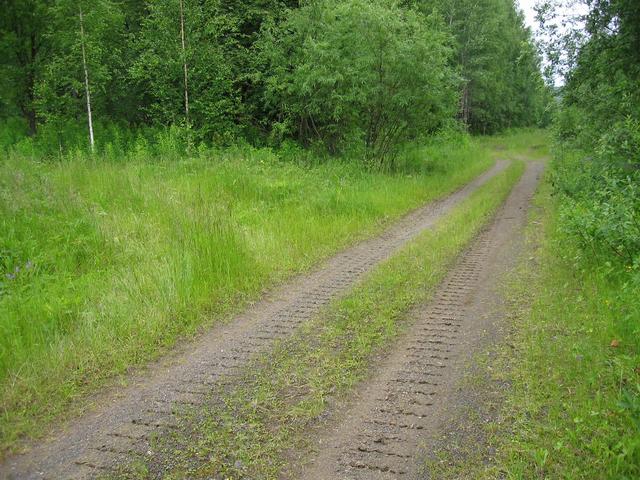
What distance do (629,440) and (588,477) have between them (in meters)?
0.35

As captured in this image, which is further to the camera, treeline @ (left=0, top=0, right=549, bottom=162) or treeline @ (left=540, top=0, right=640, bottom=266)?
treeline @ (left=0, top=0, right=549, bottom=162)

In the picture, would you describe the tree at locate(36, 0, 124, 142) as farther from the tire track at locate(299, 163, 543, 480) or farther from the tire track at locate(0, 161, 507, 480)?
the tire track at locate(299, 163, 543, 480)

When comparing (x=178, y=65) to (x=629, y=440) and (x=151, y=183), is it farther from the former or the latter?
(x=629, y=440)

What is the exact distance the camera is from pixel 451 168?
19.6 m

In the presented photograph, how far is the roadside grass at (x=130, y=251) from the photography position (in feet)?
14.1

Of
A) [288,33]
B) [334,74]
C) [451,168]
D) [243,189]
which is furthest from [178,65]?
[451,168]

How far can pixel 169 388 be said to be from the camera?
4082mm

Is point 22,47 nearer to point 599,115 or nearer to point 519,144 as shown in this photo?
point 599,115

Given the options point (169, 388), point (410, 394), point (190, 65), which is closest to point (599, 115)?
point (410, 394)

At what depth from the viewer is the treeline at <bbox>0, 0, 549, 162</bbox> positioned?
48.1ft

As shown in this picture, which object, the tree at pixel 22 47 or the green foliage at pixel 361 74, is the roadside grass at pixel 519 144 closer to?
the green foliage at pixel 361 74

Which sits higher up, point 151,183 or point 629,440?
point 151,183

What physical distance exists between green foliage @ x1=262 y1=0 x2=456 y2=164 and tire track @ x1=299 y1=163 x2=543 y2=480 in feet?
31.1

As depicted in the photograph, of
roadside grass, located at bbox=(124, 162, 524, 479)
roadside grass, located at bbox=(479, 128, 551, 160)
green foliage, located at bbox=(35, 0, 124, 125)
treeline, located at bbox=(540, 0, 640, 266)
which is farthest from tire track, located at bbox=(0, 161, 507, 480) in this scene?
roadside grass, located at bbox=(479, 128, 551, 160)
